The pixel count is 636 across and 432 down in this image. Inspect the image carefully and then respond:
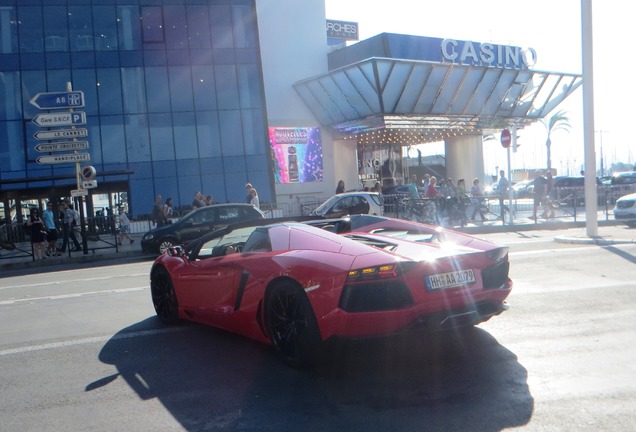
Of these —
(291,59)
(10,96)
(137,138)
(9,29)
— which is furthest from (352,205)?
(9,29)

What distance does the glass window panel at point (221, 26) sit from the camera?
34594 millimetres

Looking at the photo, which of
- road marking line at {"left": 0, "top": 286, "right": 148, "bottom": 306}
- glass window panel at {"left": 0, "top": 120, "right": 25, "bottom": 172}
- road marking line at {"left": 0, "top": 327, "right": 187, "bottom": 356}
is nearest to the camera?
road marking line at {"left": 0, "top": 327, "right": 187, "bottom": 356}

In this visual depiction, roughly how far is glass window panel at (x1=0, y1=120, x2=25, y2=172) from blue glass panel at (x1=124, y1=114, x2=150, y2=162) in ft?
16.2

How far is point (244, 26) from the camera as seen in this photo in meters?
35.5

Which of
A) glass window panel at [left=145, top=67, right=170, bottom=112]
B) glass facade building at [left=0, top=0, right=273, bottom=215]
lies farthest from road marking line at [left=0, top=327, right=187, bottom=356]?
glass window panel at [left=145, top=67, right=170, bottom=112]

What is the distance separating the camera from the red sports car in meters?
4.91

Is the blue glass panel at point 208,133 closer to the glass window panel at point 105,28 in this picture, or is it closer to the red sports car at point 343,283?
the glass window panel at point 105,28

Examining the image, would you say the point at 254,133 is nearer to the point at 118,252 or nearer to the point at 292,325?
the point at 118,252

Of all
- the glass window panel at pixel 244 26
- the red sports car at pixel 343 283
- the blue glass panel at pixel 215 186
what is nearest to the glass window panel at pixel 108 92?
the blue glass panel at pixel 215 186

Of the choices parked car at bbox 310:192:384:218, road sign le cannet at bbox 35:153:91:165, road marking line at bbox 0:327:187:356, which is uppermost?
road sign le cannet at bbox 35:153:91:165

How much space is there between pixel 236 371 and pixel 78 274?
10423 mm

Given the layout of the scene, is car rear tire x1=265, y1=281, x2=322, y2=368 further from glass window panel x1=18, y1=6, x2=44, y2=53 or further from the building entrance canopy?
glass window panel x1=18, y1=6, x2=44, y2=53

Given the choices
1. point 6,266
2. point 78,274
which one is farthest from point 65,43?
point 78,274

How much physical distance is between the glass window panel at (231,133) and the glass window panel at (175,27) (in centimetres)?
420
